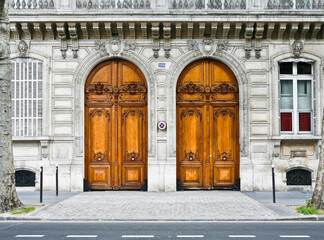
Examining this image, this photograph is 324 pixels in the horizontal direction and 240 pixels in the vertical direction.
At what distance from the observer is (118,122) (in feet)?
52.1

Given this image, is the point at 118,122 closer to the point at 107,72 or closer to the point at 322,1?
the point at 107,72

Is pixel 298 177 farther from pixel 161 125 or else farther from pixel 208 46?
pixel 208 46

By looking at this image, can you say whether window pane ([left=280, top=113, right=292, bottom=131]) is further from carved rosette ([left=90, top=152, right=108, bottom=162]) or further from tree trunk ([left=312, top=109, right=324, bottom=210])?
carved rosette ([left=90, top=152, right=108, bottom=162])

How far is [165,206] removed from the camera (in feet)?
40.4

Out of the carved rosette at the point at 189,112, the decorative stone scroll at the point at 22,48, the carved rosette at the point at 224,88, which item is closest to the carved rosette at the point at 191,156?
the carved rosette at the point at 189,112

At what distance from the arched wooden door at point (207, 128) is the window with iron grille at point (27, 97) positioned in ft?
16.2

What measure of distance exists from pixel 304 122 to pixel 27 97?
9.80 m

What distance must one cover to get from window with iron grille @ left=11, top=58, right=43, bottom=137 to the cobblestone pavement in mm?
3087

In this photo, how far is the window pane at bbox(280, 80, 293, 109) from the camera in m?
15.9

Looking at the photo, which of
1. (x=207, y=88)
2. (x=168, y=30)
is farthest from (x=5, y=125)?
(x=207, y=88)
